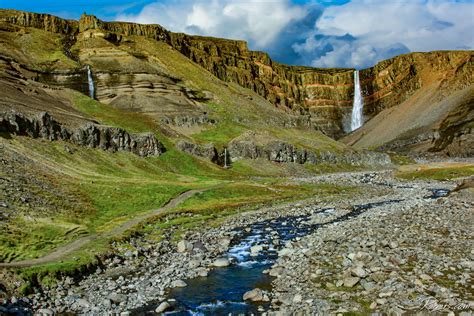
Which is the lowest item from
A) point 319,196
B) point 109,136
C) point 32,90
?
point 319,196

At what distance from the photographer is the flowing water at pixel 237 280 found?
74.3ft

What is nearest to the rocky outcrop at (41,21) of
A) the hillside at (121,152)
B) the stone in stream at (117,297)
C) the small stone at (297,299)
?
the hillside at (121,152)

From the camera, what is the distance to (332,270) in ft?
83.9

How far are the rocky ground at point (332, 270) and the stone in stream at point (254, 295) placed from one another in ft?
2.20

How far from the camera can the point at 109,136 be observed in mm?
88875

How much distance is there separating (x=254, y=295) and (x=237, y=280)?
165 inches

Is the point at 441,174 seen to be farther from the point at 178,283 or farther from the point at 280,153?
the point at 178,283

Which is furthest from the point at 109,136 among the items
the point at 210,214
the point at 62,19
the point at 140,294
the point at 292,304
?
the point at 62,19

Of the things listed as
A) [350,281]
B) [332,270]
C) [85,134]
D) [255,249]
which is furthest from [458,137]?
[350,281]

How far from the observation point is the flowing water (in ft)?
74.3

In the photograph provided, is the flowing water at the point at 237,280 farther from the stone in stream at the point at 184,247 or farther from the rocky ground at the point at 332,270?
the stone in stream at the point at 184,247

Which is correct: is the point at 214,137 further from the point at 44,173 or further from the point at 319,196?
the point at 44,173

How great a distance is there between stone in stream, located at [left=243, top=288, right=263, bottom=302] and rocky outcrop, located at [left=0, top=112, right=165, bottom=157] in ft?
182

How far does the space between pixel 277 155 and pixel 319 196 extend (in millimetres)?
51203
